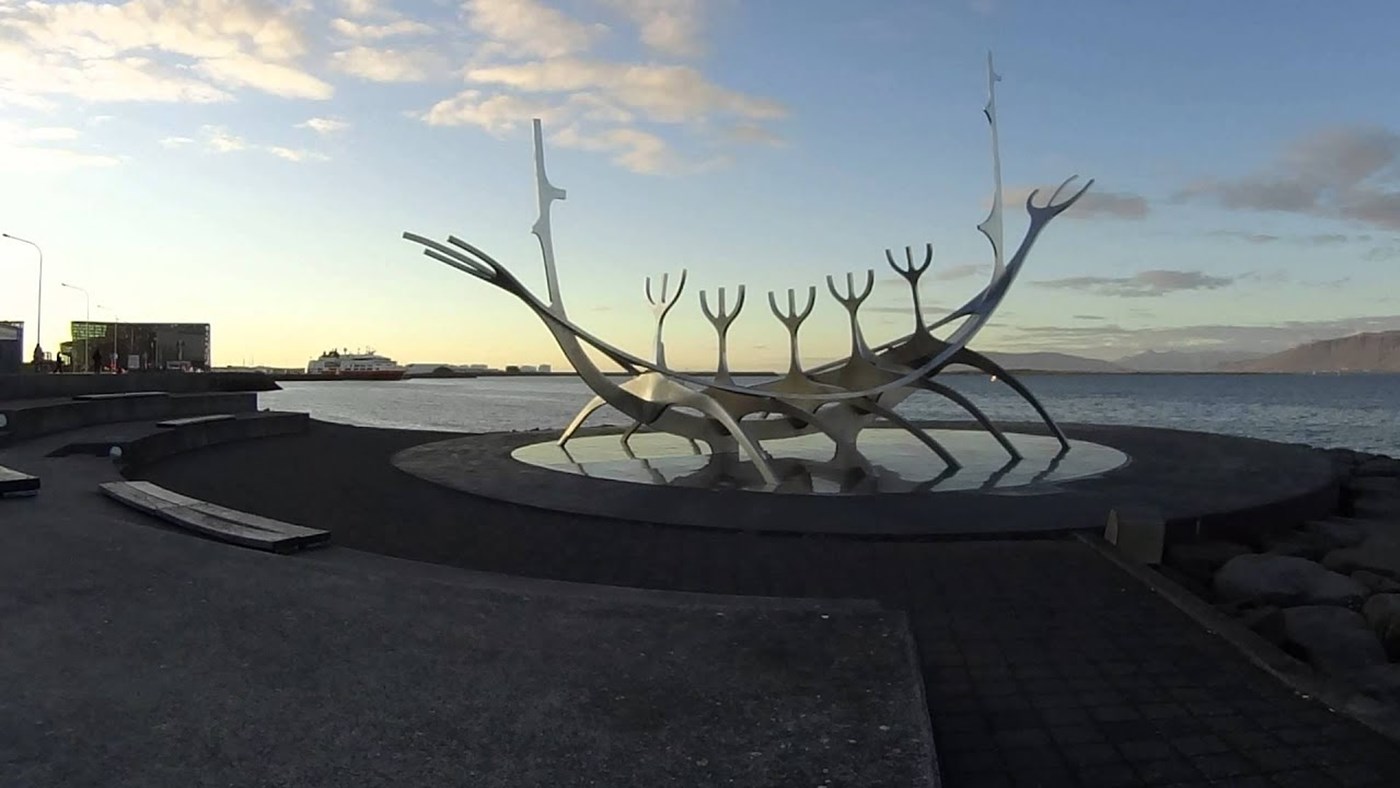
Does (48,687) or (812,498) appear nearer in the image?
(48,687)

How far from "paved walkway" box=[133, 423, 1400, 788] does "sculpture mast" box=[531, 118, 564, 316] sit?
3.38 metres

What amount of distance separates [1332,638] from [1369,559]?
313 cm

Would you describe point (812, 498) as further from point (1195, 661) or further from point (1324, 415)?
point (1324, 415)

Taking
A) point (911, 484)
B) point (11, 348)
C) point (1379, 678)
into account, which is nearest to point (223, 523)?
point (1379, 678)

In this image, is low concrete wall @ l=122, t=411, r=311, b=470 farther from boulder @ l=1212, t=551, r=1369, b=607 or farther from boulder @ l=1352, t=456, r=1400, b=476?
boulder @ l=1352, t=456, r=1400, b=476

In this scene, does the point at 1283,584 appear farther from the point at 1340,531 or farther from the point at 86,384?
the point at 86,384

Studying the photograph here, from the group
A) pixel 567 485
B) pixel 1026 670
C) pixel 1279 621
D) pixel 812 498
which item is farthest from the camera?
pixel 567 485

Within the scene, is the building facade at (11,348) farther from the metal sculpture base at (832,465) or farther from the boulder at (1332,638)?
the boulder at (1332,638)

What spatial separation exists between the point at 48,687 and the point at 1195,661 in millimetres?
5115

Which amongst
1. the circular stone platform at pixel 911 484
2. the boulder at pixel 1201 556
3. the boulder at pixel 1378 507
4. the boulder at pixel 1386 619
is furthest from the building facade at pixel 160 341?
the boulder at pixel 1386 619

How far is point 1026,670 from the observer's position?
15.0 feet

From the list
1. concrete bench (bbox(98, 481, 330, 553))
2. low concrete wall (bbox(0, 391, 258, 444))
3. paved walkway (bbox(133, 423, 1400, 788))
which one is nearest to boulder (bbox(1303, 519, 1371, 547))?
paved walkway (bbox(133, 423, 1400, 788))

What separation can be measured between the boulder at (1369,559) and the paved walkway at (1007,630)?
7.97 feet

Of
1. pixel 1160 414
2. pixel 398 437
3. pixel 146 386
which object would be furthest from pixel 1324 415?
pixel 146 386
